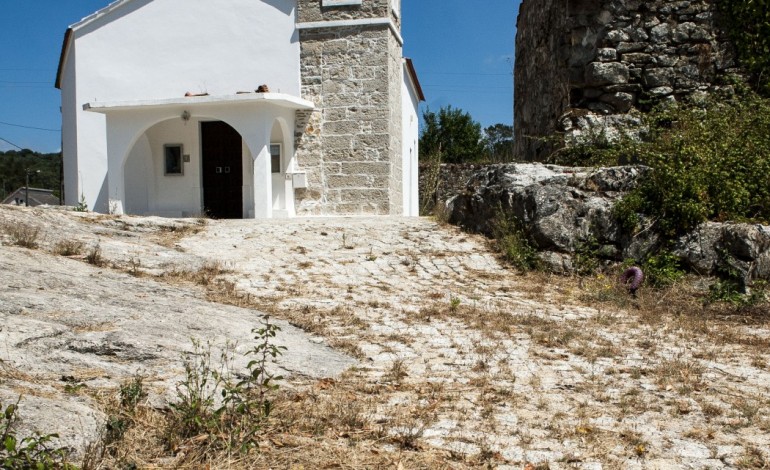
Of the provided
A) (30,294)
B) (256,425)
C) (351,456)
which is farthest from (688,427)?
(30,294)

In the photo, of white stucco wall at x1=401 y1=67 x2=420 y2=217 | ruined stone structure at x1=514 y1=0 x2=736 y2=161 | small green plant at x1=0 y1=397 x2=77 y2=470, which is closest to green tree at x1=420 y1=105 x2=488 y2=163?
white stucco wall at x1=401 y1=67 x2=420 y2=217

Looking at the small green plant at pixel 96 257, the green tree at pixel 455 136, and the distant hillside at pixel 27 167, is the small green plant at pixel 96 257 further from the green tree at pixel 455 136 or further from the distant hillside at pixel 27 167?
the distant hillside at pixel 27 167

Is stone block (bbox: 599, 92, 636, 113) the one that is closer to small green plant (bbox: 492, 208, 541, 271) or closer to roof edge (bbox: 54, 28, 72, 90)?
small green plant (bbox: 492, 208, 541, 271)

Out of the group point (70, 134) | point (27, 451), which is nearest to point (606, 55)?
point (27, 451)

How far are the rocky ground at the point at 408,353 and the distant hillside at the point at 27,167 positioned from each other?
71684 mm

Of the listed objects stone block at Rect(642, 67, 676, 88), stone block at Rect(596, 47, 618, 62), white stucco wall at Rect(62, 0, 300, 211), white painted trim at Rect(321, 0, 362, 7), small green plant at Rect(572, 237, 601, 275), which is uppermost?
white painted trim at Rect(321, 0, 362, 7)

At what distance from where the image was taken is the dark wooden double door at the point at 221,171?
1578 centimetres

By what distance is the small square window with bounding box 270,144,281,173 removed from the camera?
15445 millimetres

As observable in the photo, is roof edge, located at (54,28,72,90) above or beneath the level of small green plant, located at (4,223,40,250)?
above

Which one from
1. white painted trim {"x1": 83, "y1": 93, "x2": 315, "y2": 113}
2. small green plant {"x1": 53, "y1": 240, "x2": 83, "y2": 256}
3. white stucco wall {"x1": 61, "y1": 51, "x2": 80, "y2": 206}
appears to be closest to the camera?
small green plant {"x1": 53, "y1": 240, "x2": 83, "y2": 256}

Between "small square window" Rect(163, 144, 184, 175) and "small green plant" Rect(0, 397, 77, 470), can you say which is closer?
"small green plant" Rect(0, 397, 77, 470)

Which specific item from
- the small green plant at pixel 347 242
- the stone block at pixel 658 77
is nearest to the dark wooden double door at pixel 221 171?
the small green plant at pixel 347 242

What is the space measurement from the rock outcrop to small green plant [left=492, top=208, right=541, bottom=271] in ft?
0.30

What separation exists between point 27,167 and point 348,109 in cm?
6999
